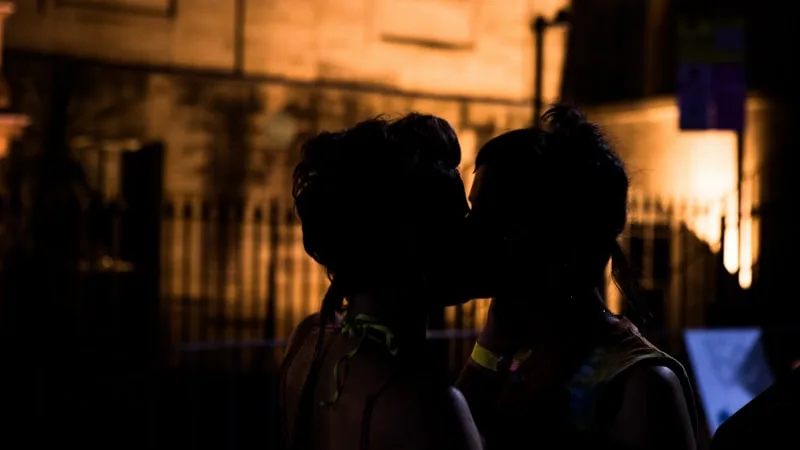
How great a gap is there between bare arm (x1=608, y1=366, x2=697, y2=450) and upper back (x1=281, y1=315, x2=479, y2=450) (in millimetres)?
453

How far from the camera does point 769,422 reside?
1.87 m

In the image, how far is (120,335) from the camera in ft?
31.8

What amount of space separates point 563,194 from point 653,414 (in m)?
0.54

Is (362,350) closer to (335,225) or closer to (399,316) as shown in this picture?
(399,316)

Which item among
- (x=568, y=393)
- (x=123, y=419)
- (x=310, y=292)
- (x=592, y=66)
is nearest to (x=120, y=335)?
(x=123, y=419)

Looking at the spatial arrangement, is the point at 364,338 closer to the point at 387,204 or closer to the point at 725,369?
the point at 387,204

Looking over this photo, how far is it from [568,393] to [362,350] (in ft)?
1.68

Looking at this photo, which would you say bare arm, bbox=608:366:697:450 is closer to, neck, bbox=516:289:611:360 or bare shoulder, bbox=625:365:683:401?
bare shoulder, bbox=625:365:683:401

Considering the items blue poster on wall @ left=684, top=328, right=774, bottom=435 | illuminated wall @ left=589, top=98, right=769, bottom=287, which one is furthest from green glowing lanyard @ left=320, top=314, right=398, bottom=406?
illuminated wall @ left=589, top=98, right=769, bottom=287

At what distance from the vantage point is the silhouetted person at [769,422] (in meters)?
1.84

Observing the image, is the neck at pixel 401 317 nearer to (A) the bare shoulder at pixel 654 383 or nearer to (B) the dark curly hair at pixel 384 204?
(B) the dark curly hair at pixel 384 204

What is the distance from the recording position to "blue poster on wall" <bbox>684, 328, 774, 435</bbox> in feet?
24.3

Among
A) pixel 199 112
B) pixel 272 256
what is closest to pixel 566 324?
pixel 272 256

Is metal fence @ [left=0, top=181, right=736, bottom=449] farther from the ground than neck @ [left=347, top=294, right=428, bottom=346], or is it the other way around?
neck @ [left=347, top=294, right=428, bottom=346]
